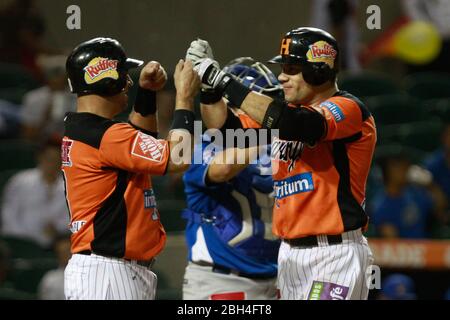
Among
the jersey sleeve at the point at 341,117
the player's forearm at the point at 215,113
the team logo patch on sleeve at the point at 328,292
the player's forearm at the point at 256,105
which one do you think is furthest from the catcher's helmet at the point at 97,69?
the team logo patch on sleeve at the point at 328,292

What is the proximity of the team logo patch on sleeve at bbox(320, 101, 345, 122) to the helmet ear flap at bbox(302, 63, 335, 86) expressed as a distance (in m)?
0.15

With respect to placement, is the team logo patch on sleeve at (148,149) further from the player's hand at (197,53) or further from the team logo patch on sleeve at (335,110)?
the team logo patch on sleeve at (335,110)

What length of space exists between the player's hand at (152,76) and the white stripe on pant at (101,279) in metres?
0.90

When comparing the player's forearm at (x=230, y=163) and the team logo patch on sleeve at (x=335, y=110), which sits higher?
the team logo patch on sleeve at (x=335, y=110)

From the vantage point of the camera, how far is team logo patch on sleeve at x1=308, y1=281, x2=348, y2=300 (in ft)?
14.8

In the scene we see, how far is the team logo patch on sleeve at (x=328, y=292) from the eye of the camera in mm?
4512

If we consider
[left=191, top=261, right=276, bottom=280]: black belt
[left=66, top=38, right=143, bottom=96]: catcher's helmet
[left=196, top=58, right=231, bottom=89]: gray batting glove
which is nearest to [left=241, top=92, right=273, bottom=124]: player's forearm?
[left=196, top=58, right=231, bottom=89]: gray batting glove

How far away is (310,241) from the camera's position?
460 cm

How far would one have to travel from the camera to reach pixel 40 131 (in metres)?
8.98

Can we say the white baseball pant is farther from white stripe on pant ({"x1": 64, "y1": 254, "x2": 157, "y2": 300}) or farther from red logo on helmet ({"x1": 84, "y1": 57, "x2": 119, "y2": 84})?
red logo on helmet ({"x1": 84, "y1": 57, "x2": 119, "y2": 84})

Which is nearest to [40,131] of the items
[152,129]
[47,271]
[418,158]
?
[47,271]
